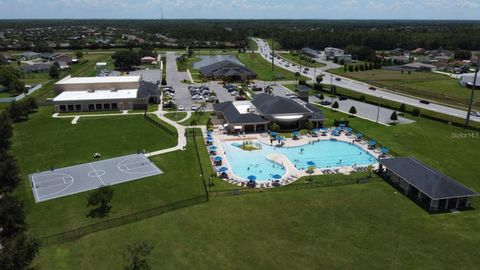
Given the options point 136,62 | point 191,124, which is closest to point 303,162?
point 191,124

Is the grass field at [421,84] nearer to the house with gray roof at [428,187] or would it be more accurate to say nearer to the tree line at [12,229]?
the house with gray roof at [428,187]

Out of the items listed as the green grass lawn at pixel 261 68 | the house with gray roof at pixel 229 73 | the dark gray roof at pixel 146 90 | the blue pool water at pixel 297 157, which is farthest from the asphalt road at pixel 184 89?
the blue pool water at pixel 297 157

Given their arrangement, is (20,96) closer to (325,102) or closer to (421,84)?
(325,102)

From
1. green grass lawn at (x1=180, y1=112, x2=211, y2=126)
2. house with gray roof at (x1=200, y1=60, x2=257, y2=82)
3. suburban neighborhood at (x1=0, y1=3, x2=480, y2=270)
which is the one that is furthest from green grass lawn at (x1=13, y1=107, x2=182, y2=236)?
house with gray roof at (x1=200, y1=60, x2=257, y2=82)

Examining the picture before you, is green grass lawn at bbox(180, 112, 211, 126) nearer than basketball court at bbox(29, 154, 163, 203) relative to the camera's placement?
No

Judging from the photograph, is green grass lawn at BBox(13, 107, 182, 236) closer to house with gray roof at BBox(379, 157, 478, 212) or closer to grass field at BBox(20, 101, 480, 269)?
Result: grass field at BBox(20, 101, 480, 269)

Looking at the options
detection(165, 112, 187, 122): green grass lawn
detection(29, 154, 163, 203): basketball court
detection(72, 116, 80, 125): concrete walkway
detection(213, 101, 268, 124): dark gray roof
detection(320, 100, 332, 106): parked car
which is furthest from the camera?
detection(320, 100, 332, 106): parked car
